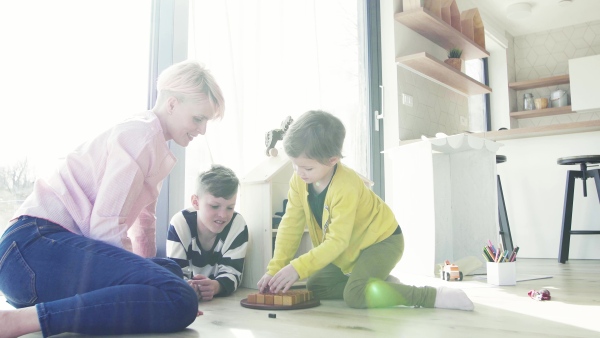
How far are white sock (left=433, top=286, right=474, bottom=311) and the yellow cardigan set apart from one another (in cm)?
31

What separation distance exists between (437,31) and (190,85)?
2772 millimetres

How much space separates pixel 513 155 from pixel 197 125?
9.59 ft

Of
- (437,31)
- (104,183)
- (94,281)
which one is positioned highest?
(437,31)

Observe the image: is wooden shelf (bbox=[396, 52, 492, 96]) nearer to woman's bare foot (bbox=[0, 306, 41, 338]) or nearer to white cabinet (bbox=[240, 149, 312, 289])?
white cabinet (bbox=[240, 149, 312, 289])

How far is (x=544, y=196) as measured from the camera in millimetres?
3666

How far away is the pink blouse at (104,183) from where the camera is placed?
4.07 feet

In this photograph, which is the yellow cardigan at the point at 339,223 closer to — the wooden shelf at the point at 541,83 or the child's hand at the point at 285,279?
the child's hand at the point at 285,279

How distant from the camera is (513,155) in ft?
12.3

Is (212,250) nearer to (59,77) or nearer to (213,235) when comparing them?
(213,235)

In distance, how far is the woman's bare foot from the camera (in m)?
1.03

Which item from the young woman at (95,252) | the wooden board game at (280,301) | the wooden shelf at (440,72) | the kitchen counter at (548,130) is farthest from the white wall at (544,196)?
the young woman at (95,252)

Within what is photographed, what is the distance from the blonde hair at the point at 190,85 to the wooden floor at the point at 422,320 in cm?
61

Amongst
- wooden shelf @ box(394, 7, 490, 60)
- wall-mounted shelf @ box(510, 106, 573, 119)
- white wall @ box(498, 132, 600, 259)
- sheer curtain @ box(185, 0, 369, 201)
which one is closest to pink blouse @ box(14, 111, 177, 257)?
sheer curtain @ box(185, 0, 369, 201)

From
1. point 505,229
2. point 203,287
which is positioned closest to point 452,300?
point 203,287
